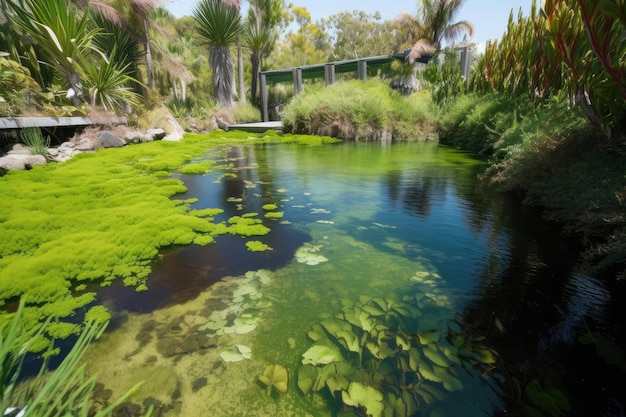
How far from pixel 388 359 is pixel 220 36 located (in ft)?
68.6

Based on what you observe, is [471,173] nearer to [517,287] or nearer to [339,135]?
[517,287]

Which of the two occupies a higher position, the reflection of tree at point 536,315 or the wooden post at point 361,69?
the wooden post at point 361,69

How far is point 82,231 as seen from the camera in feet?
12.9

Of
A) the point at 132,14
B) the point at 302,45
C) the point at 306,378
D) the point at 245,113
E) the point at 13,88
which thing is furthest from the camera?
the point at 302,45

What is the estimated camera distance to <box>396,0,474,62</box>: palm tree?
17.1m

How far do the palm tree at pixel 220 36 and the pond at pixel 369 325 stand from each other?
18216 millimetres

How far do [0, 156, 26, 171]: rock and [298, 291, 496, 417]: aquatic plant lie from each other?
7.93m

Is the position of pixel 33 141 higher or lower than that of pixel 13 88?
lower

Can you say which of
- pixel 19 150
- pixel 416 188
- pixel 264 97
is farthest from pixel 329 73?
pixel 19 150

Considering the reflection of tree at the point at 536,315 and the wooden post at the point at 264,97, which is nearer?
the reflection of tree at the point at 536,315

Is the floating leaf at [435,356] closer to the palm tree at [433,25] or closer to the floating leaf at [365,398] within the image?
the floating leaf at [365,398]

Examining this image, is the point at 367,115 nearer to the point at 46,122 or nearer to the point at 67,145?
the point at 67,145

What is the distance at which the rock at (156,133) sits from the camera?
1233cm

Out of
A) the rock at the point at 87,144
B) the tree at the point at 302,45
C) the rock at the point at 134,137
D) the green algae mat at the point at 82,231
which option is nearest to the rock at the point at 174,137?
the rock at the point at 134,137
